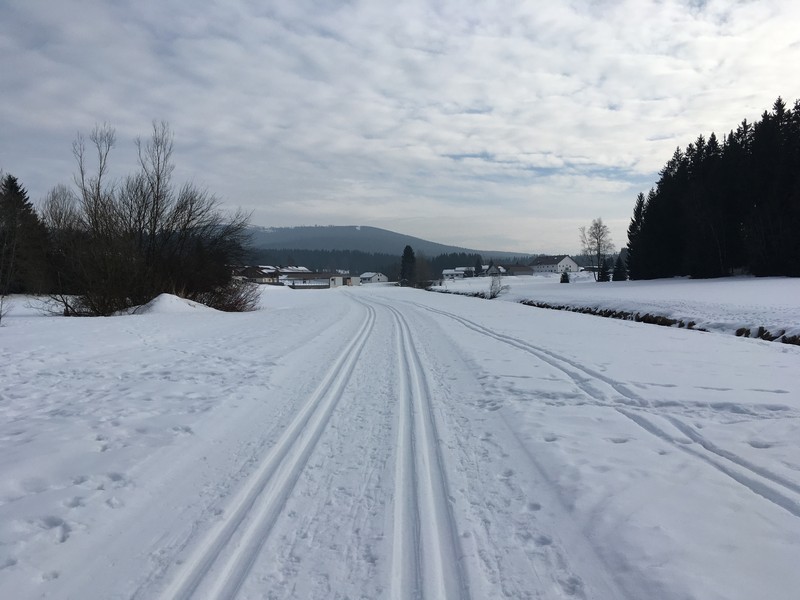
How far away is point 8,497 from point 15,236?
24.8 metres

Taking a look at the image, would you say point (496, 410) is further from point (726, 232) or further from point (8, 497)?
point (726, 232)

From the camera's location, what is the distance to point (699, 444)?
Result: 17.5ft

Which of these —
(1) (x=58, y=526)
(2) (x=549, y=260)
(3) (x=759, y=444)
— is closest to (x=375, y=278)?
(2) (x=549, y=260)

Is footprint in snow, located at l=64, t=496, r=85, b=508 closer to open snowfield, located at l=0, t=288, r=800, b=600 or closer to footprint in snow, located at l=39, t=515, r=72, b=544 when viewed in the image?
open snowfield, located at l=0, t=288, r=800, b=600

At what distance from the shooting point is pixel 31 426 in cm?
589

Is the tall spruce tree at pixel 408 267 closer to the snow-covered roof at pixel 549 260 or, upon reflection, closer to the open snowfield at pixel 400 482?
the snow-covered roof at pixel 549 260

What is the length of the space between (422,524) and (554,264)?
172m

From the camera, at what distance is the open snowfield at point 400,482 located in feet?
10.1

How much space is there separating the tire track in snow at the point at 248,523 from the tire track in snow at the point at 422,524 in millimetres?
1000

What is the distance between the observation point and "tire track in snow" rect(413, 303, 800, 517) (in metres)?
4.09

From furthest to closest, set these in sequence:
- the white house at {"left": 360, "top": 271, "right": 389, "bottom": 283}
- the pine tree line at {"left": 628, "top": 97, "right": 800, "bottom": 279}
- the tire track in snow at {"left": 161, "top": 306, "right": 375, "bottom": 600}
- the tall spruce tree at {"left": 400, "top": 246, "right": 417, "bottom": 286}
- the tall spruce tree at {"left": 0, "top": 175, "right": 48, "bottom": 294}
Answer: the white house at {"left": 360, "top": 271, "right": 389, "bottom": 283} → the tall spruce tree at {"left": 400, "top": 246, "right": 417, "bottom": 286} → the pine tree line at {"left": 628, "top": 97, "right": 800, "bottom": 279} → the tall spruce tree at {"left": 0, "top": 175, "right": 48, "bottom": 294} → the tire track in snow at {"left": 161, "top": 306, "right": 375, "bottom": 600}

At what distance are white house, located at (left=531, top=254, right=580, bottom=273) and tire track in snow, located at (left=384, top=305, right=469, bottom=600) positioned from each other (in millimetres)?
164159

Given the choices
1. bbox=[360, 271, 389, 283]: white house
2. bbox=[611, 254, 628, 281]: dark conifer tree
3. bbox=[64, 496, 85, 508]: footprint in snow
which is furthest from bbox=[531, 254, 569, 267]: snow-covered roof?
bbox=[64, 496, 85, 508]: footprint in snow

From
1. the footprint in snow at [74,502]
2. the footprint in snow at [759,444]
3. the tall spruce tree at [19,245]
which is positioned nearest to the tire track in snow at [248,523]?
the footprint in snow at [74,502]
